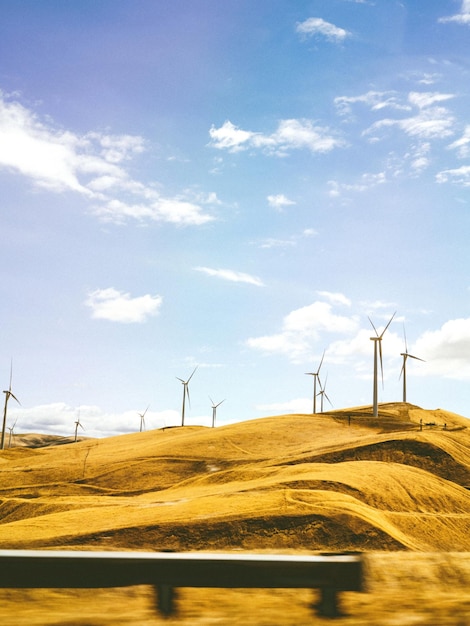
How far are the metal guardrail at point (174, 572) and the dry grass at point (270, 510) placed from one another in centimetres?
43

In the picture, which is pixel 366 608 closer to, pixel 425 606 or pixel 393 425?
pixel 425 606

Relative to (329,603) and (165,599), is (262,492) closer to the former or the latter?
(329,603)

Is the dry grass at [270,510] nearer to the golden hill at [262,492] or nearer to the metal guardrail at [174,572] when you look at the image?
the golden hill at [262,492]

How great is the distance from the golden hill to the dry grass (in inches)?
3.8

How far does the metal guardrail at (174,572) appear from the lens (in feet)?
26.9

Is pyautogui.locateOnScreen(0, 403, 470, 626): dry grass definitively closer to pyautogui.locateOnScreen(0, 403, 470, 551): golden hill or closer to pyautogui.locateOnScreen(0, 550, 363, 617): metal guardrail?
pyautogui.locateOnScreen(0, 403, 470, 551): golden hill

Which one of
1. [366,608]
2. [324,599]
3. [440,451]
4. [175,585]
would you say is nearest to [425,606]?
[366,608]

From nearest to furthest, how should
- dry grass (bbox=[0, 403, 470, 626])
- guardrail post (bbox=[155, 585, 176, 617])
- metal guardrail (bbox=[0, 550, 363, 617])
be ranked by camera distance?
1. metal guardrail (bbox=[0, 550, 363, 617])
2. guardrail post (bbox=[155, 585, 176, 617])
3. dry grass (bbox=[0, 403, 470, 626])

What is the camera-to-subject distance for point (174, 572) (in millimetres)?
8398

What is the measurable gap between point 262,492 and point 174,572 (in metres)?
25.6

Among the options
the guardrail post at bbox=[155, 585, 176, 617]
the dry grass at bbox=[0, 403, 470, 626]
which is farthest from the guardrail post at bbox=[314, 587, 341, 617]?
the guardrail post at bbox=[155, 585, 176, 617]

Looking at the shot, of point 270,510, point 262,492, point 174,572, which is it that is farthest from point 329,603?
point 262,492

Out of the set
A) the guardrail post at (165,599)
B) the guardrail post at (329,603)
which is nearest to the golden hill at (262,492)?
the guardrail post at (165,599)

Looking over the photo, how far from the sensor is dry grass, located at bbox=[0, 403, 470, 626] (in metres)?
9.03
